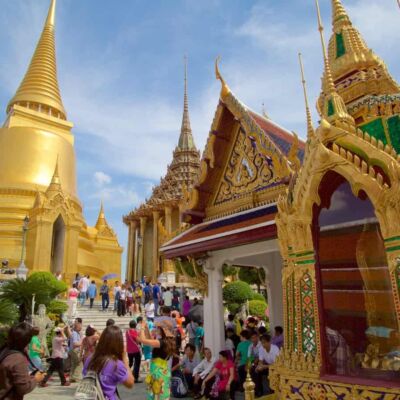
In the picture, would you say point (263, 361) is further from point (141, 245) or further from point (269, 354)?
point (141, 245)

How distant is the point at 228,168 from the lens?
6863mm

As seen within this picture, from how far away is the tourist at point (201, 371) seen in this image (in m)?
6.36

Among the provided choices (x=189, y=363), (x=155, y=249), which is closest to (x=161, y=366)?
(x=189, y=363)

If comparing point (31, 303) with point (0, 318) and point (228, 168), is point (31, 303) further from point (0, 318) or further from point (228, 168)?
point (228, 168)

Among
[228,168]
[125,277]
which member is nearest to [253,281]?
[228,168]

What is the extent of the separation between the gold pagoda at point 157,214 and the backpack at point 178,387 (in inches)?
1020

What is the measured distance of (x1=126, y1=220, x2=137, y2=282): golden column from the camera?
36.4 meters

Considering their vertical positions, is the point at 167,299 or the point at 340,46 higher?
the point at 340,46

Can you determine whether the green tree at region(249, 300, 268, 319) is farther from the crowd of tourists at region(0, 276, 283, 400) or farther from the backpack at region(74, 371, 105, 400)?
the backpack at region(74, 371, 105, 400)

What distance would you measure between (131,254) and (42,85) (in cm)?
1723

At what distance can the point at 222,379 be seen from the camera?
19.2ft

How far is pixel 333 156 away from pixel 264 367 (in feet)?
11.8

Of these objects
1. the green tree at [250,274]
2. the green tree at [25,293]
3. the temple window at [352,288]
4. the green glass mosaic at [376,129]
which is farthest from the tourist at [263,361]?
the green tree at [25,293]

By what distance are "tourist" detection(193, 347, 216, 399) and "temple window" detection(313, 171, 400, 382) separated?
327 centimetres
